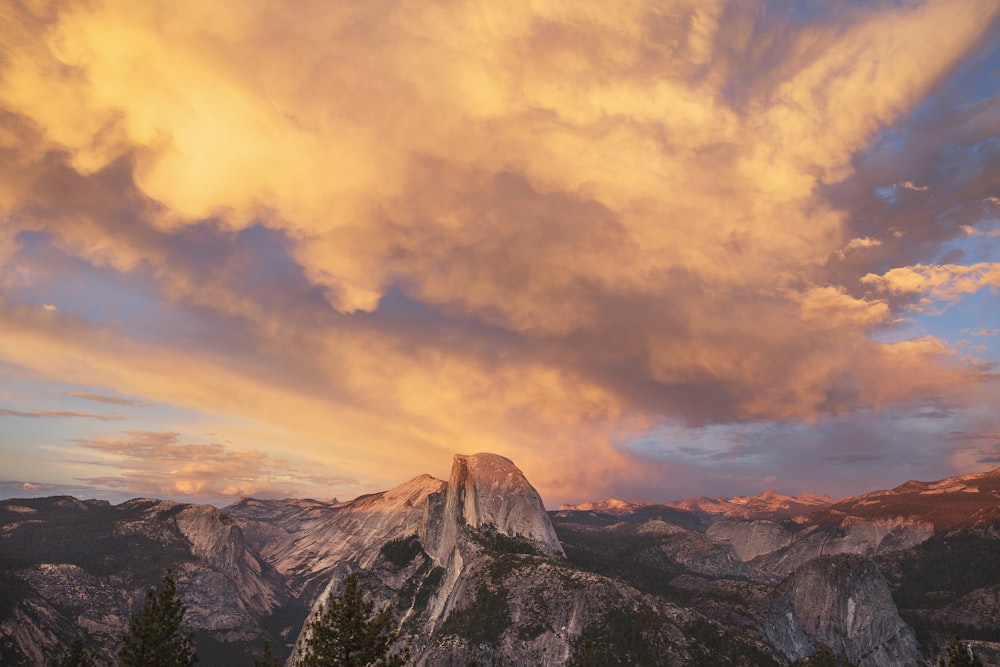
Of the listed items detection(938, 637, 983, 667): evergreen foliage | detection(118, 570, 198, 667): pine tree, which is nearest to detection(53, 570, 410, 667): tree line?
detection(118, 570, 198, 667): pine tree

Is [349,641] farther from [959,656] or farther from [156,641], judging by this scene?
[959,656]

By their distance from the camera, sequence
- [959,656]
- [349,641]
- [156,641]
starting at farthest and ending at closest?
1. [959,656]
2. [156,641]
3. [349,641]

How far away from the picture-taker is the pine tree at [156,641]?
185 ft

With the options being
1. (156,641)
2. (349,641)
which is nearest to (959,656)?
(349,641)

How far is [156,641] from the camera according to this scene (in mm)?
56812

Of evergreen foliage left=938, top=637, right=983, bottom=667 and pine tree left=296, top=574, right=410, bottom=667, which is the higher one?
pine tree left=296, top=574, right=410, bottom=667

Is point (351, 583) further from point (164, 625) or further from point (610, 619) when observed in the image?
point (610, 619)

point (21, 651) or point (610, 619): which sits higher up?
point (610, 619)

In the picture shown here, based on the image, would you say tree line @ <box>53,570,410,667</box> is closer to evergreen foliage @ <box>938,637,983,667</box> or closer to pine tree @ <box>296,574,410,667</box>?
pine tree @ <box>296,574,410,667</box>

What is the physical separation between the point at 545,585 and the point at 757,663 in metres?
65.0

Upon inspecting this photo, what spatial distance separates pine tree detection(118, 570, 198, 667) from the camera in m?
56.3

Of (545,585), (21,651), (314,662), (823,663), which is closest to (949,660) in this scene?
(823,663)

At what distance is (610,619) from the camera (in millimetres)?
177250

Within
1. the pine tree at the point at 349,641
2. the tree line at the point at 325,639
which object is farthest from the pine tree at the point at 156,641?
the pine tree at the point at 349,641
